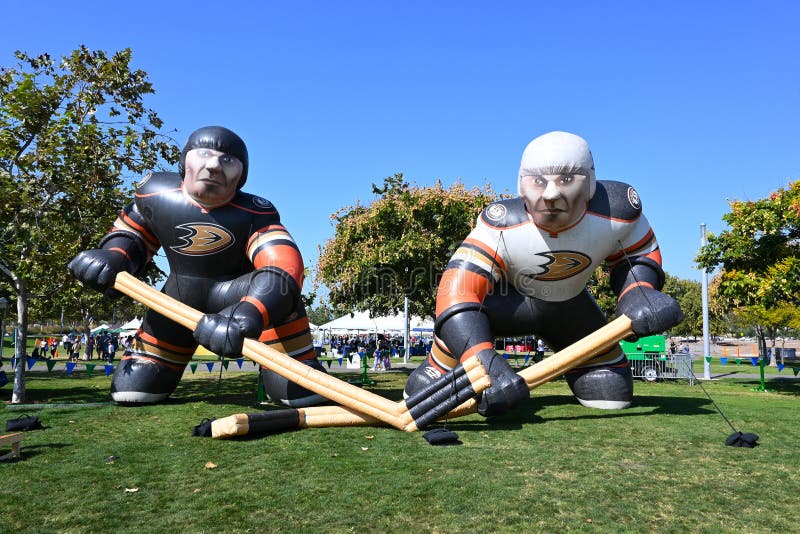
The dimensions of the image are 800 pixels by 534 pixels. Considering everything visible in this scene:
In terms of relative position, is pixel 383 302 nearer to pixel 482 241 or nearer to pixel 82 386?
pixel 82 386

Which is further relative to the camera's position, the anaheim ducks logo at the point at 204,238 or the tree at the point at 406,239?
the tree at the point at 406,239

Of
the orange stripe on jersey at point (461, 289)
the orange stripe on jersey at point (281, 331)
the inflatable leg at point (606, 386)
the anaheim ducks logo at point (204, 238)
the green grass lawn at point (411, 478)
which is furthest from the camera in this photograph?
the inflatable leg at point (606, 386)

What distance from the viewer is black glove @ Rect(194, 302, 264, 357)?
5996 mm

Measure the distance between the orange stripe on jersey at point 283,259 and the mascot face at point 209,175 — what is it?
3.06ft

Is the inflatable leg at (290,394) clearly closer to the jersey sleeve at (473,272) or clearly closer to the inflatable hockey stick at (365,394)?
the inflatable hockey stick at (365,394)

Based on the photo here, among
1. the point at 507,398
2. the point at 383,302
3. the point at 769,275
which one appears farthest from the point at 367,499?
the point at 383,302

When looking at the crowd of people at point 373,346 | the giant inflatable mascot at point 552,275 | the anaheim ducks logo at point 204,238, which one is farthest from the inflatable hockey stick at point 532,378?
the crowd of people at point 373,346

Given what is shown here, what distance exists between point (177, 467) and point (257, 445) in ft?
3.16

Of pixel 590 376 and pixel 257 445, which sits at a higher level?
pixel 590 376

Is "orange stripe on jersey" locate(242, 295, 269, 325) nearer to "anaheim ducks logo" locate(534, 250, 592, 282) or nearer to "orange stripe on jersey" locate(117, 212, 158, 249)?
"orange stripe on jersey" locate(117, 212, 158, 249)

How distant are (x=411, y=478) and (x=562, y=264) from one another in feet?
12.4

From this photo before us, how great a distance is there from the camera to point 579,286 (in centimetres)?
759

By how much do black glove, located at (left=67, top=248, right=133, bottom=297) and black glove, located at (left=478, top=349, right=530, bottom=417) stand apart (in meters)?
4.90

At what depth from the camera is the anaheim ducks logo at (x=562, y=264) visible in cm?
708
